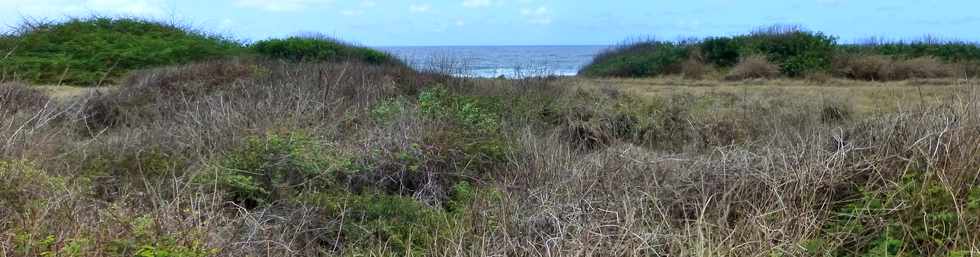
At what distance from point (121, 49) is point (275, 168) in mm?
10221

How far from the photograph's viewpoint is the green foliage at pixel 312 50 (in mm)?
16672

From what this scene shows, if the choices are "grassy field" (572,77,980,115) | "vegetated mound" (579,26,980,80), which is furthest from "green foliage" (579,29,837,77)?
"grassy field" (572,77,980,115)

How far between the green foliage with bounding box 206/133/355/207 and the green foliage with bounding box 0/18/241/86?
7.61 metres

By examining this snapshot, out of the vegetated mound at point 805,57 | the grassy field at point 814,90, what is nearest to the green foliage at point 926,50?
the vegetated mound at point 805,57

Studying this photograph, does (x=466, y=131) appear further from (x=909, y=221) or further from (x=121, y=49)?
(x=121, y=49)

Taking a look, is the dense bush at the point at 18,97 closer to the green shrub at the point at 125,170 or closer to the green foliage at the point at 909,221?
the green shrub at the point at 125,170

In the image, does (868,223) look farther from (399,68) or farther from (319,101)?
(399,68)

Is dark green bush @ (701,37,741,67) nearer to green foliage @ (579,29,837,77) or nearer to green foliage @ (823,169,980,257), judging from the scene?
green foliage @ (579,29,837,77)

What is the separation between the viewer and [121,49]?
15.6 m

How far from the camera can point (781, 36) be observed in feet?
65.4

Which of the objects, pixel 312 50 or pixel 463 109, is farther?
pixel 312 50

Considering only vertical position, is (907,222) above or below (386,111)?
below

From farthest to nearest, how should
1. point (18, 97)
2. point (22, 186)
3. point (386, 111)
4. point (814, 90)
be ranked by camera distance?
point (814, 90)
point (18, 97)
point (386, 111)
point (22, 186)

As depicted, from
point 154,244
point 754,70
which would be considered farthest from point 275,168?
point 754,70
